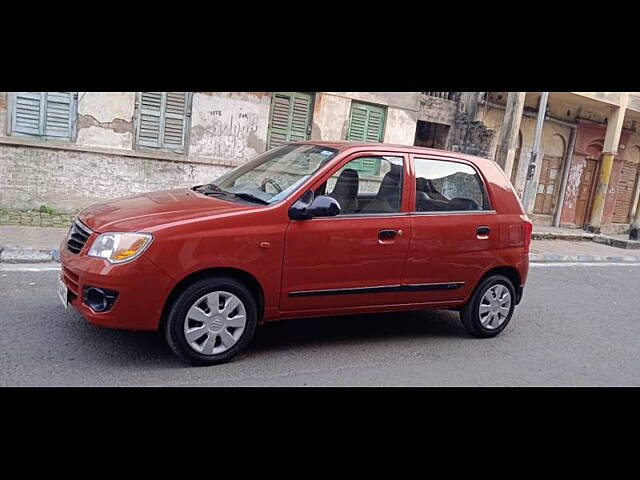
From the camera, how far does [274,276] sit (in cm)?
423

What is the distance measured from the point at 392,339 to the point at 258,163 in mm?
2113

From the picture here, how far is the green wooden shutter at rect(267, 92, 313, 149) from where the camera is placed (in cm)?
Result: 1219

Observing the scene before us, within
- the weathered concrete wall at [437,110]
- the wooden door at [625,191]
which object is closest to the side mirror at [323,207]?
the weathered concrete wall at [437,110]

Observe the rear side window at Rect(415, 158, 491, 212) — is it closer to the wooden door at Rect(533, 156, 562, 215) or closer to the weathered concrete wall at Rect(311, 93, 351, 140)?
the weathered concrete wall at Rect(311, 93, 351, 140)

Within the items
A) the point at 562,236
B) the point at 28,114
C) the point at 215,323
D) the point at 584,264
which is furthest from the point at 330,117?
the point at 215,323

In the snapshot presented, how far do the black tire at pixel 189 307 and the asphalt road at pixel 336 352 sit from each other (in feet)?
0.30

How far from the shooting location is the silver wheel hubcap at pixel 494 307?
5414 mm

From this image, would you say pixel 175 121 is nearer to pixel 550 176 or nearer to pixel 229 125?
pixel 229 125

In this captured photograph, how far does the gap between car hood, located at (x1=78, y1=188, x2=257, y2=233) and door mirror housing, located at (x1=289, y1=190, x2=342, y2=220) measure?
1.08 ft

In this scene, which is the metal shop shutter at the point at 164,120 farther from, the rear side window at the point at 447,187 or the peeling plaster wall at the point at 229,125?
the rear side window at the point at 447,187

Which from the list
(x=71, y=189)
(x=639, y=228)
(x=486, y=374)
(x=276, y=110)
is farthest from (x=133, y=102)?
(x=639, y=228)

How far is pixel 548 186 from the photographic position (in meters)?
18.1

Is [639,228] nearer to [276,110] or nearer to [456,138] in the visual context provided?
[456,138]

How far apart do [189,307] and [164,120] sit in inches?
314
